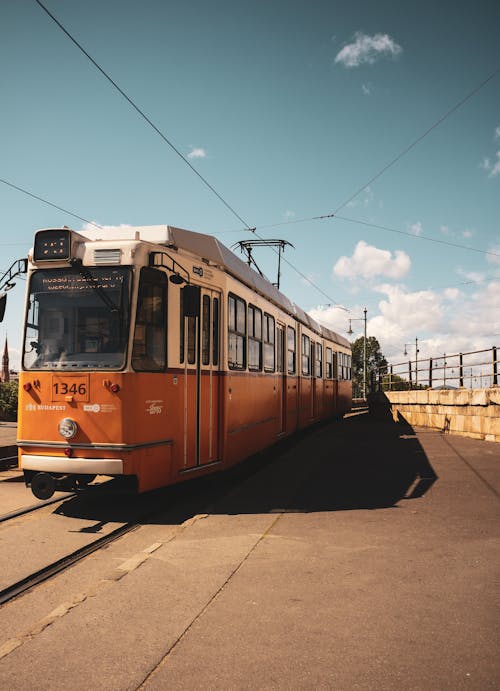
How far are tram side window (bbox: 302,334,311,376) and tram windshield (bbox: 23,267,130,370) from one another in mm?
10170

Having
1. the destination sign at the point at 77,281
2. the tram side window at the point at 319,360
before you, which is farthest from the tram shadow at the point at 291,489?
the tram side window at the point at 319,360

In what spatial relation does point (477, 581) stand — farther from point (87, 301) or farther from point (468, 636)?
point (87, 301)

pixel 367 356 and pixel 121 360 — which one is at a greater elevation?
pixel 367 356

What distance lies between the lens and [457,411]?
1666 centimetres

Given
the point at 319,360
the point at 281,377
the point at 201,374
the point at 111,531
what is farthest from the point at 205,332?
the point at 319,360

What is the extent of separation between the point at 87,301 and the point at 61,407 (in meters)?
1.23

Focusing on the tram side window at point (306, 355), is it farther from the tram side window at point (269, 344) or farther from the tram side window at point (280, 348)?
the tram side window at point (269, 344)

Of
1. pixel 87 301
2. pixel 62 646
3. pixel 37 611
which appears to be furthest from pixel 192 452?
pixel 62 646

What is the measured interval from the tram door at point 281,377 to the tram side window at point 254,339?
184 cm

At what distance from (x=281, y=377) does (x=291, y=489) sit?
5074 mm

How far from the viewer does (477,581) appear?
4.71m

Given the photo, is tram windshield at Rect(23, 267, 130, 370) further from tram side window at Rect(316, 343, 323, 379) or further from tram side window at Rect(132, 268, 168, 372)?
tram side window at Rect(316, 343, 323, 379)

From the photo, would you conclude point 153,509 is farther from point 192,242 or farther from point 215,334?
point 192,242

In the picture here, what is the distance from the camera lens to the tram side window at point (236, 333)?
9195 mm
